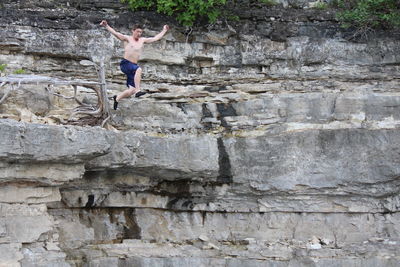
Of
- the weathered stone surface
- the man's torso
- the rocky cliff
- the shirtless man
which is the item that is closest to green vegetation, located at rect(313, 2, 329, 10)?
the rocky cliff

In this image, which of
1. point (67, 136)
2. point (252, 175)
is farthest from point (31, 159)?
point (252, 175)

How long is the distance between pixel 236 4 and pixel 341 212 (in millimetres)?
5031

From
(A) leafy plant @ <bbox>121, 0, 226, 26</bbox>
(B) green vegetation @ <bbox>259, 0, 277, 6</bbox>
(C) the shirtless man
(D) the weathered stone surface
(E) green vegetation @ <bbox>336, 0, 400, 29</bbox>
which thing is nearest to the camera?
(D) the weathered stone surface

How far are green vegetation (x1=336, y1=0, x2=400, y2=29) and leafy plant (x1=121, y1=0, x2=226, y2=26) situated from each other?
8.32ft

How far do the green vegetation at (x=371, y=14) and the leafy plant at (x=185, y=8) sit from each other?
99.8 inches

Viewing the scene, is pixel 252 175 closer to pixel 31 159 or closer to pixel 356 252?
pixel 356 252

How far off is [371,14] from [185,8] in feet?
12.2

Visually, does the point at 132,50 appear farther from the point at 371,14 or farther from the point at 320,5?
the point at 371,14

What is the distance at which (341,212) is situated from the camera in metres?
8.78

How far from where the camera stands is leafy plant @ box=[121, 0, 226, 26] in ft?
35.3

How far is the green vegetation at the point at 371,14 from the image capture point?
430 inches

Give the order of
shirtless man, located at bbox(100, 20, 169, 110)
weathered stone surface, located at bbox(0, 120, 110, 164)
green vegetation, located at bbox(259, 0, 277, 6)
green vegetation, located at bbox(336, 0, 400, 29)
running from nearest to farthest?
weathered stone surface, located at bbox(0, 120, 110, 164)
shirtless man, located at bbox(100, 20, 169, 110)
green vegetation, located at bbox(336, 0, 400, 29)
green vegetation, located at bbox(259, 0, 277, 6)

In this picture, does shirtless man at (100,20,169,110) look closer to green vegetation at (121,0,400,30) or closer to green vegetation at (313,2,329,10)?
green vegetation at (121,0,400,30)

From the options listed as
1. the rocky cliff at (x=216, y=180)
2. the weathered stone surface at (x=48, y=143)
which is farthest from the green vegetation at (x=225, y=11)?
the weathered stone surface at (x=48, y=143)
